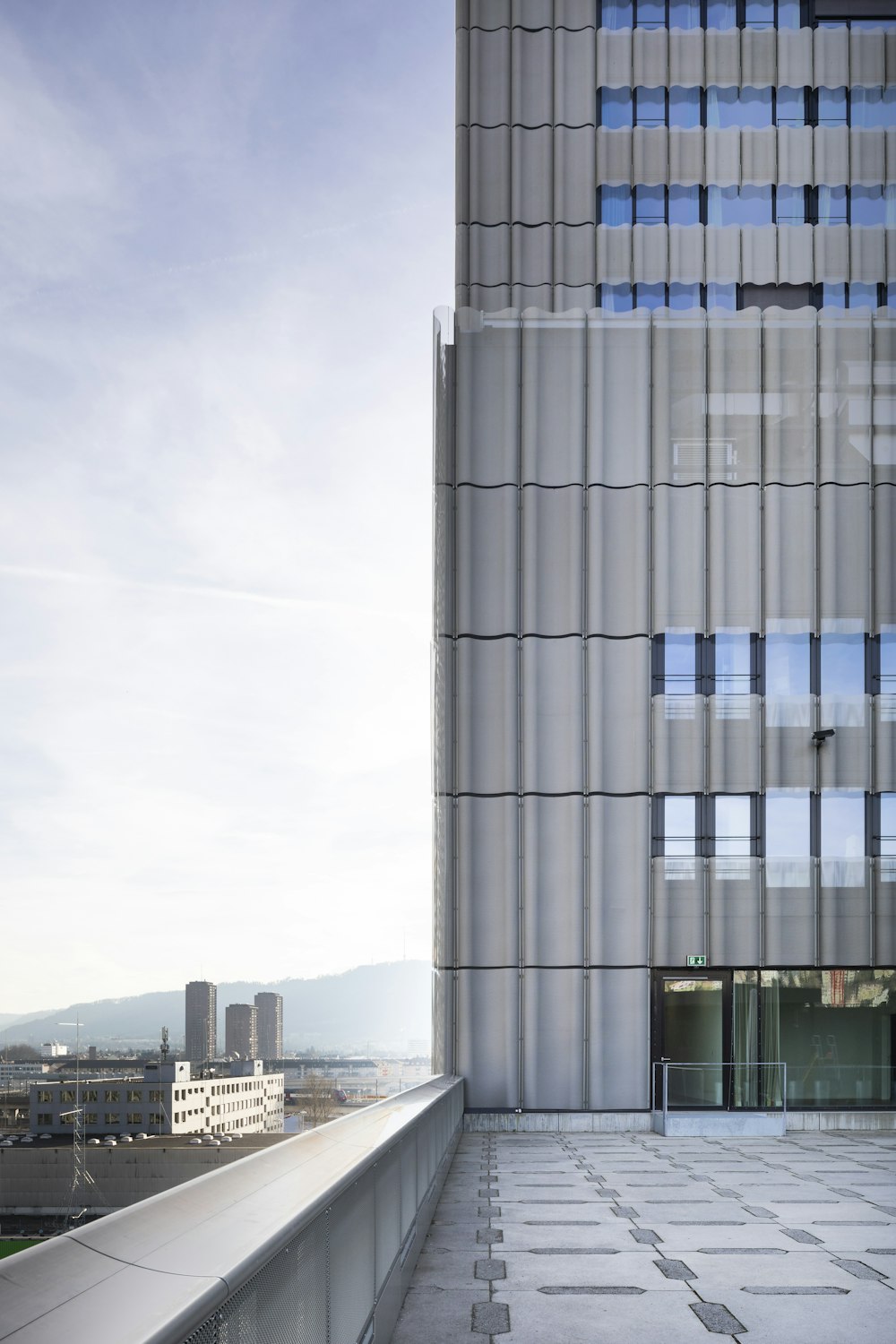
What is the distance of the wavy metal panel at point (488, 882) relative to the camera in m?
20.2

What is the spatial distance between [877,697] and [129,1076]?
15412mm

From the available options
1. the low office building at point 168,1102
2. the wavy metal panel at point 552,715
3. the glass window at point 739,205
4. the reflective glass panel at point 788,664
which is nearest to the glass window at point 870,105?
the glass window at point 739,205

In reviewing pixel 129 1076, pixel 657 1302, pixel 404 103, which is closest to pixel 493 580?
pixel 129 1076

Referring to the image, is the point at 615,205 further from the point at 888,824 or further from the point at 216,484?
the point at 216,484

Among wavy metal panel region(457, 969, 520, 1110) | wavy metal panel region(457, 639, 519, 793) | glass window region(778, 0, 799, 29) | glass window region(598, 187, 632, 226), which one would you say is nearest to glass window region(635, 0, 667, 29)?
glass window region(778, 0, 799, 29)

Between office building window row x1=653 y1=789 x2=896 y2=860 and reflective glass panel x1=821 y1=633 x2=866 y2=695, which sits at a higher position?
reflective glass panel x1=821 y1=633 x2=866 y2=695

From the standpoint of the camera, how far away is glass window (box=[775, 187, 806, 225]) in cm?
2439

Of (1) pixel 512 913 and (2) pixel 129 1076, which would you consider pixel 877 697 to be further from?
(2) pixel 129 1076

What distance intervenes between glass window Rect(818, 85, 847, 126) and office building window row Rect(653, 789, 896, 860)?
45.1 feet

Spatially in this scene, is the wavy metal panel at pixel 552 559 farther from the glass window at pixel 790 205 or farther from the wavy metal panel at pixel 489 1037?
the glass window at pixel 790 205

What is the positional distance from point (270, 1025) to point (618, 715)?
11915 millimetres

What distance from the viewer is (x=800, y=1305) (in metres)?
7.31

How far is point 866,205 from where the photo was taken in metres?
24.3

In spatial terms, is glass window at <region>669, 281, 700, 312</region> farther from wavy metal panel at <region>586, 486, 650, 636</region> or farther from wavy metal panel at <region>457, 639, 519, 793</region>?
wavy metal panel at <region>457, 639, 519, 793</region>
